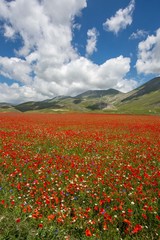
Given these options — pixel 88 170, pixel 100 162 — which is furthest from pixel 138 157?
pixel 88 170

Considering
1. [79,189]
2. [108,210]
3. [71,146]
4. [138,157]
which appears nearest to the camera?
[108,210]

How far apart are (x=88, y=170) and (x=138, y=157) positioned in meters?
4.19

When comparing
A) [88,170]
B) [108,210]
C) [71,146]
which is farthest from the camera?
[71,146]

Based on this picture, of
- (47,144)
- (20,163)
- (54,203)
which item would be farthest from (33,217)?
(47,144)

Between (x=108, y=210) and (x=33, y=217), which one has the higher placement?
(x=33, y=217)

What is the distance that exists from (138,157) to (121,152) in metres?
1.43

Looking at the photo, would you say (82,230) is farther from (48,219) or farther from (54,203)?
(54,203)

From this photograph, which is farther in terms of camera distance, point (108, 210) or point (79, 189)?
point (79, 189)

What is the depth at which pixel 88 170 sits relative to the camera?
8.62 m

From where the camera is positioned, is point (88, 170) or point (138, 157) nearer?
point (88, 170)

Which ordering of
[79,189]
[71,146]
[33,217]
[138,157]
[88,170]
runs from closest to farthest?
[33,217] < [79,189] < [88,170] < [138,157] < [71,146]

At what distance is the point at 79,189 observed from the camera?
6.73m

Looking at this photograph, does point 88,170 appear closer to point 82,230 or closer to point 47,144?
point 82,230

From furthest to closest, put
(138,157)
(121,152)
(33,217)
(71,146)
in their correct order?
1. (71,146)
2. (121,152)
3. (138,157)
4. (33,217)
